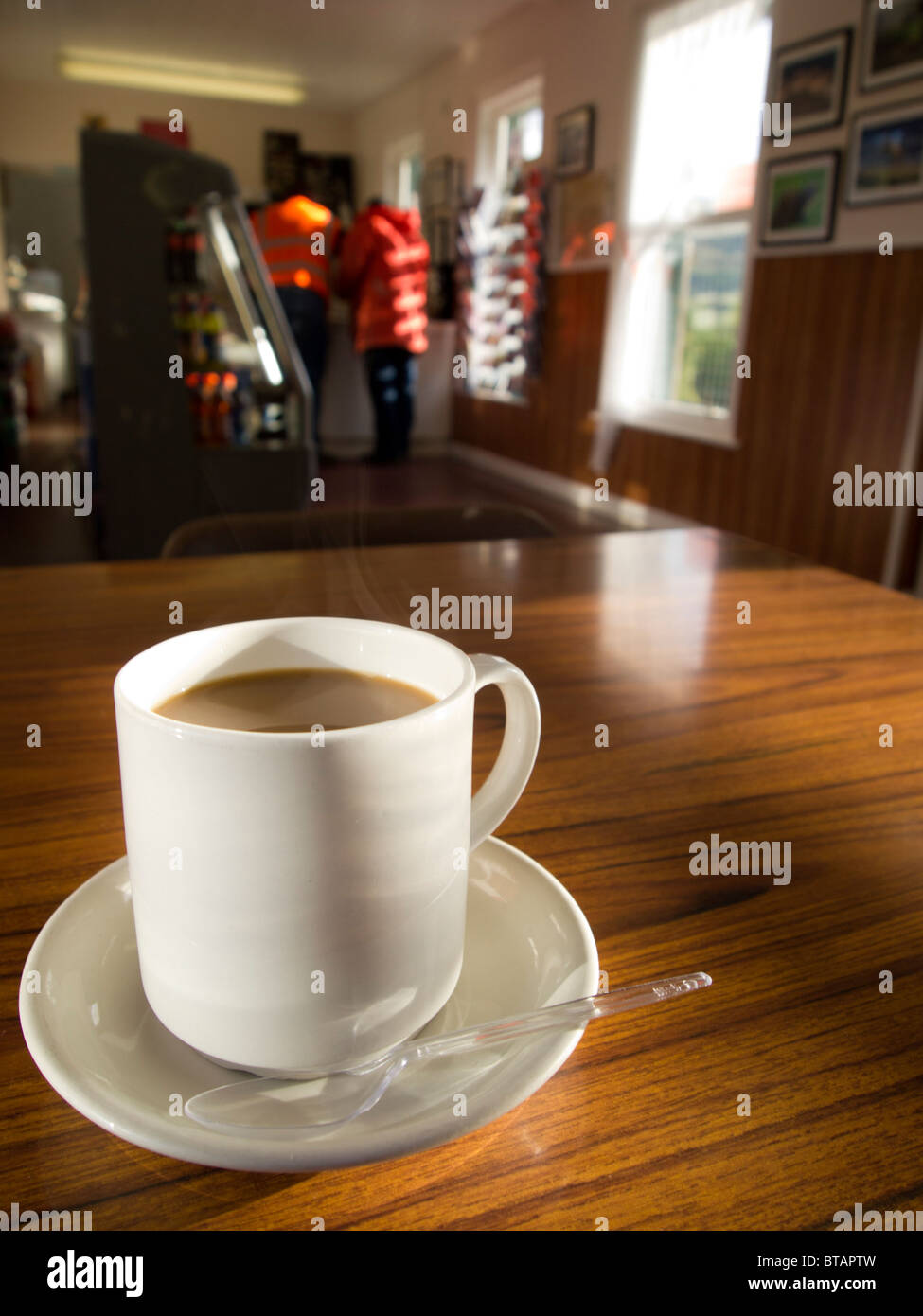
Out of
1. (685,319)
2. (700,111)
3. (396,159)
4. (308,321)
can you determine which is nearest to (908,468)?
(685,319)

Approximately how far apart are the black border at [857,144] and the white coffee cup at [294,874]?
291cm

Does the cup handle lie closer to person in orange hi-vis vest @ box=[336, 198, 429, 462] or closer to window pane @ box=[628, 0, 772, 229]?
window pane @ box=[628, 0, 772, 229]

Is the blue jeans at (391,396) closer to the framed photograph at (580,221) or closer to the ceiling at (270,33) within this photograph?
the framed photograph at (580,221)

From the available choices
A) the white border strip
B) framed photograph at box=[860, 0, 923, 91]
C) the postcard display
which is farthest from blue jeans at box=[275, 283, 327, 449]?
the white border strip

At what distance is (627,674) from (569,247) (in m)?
4.46

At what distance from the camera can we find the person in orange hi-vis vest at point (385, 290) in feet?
17.0

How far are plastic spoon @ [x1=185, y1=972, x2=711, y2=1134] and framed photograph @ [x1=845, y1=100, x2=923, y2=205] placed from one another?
2.91 meters

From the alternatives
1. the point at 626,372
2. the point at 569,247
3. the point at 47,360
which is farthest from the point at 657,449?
the point at 47,360

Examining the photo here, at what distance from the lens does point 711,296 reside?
360cm

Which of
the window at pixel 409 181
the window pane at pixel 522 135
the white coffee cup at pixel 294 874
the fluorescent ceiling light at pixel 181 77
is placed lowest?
the white coffee cup at pixel 294 874

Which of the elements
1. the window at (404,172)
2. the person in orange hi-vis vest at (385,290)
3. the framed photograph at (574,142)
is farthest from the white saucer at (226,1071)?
the window at (404,172)

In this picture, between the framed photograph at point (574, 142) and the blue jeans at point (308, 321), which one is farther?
the blue jeans at point (308, 321)

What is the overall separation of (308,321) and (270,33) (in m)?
2.21
